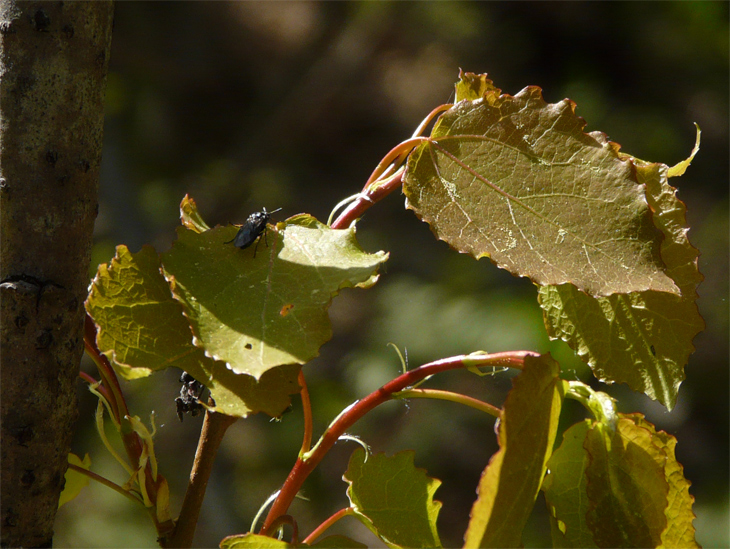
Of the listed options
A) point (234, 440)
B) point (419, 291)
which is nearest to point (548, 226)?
point (419, 291)

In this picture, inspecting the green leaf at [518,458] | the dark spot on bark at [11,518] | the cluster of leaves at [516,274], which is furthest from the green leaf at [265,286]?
the dark spot on bark at [11,518]

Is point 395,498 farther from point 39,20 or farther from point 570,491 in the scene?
point 39,20

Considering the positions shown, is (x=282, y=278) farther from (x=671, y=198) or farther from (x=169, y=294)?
(x=671, y=198)

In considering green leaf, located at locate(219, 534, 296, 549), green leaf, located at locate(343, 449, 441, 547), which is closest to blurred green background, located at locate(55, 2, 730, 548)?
green leaf, located at locate(343, 449, 441, 547)

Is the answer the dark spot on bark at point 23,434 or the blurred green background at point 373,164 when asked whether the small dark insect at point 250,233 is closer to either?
the dark spot on bark at point 23,434

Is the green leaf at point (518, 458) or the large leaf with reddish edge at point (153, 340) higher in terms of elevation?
the large leaf with reddish edge at point (153, 340)
